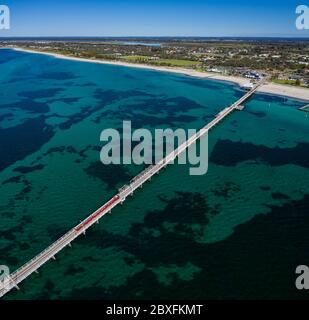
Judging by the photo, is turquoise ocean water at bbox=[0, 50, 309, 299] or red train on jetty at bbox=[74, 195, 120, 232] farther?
red train on jetty at bbox=[74, 195, 120, 232]

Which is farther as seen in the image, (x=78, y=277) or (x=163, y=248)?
(x=163, y=248)

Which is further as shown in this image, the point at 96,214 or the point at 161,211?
the point at 161,211

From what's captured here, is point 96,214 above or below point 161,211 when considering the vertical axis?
above

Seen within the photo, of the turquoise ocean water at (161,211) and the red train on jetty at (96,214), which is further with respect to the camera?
the red train on jetty at (96,214)
